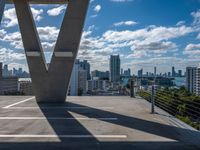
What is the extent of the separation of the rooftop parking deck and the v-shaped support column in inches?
109

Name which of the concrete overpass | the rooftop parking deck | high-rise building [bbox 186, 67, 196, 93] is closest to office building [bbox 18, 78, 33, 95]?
the concrete overpass

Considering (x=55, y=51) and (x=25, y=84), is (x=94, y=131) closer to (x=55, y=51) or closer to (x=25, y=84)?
(x=55, y=51)

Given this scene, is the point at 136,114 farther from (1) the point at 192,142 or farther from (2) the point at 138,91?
(2) the point at 138,91

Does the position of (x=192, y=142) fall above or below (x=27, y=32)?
below

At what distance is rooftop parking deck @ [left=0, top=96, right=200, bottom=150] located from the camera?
18.3ft

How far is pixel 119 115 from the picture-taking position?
9188mm

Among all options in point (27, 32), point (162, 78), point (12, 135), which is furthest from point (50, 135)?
point (27, 32)

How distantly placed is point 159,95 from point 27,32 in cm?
555

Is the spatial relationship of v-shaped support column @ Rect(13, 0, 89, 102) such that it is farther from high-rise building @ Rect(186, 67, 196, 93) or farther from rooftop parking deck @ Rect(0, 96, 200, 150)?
high-rise building @ Rect(186, 67, 196, 93)

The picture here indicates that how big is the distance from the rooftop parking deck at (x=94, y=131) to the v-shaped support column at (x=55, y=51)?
2.78 meters

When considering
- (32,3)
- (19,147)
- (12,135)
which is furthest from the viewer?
(32,3)

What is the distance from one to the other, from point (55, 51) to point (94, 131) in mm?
5651

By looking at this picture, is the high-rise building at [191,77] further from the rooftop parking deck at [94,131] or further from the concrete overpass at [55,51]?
the rooftop parking deck at [94,131]

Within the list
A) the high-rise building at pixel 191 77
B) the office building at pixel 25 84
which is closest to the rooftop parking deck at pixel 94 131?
the office building at pixel 25 84
